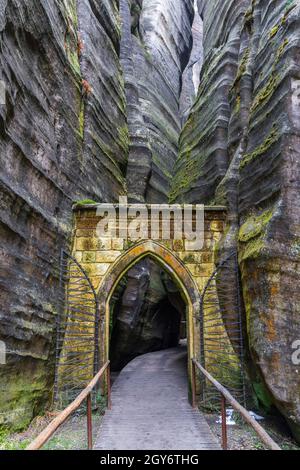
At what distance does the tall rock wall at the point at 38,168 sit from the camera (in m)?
5.19

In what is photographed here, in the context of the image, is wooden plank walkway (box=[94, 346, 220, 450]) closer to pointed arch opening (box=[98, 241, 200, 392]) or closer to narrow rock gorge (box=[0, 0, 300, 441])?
pointed arch opening (box=[98, 241, 200, 392])

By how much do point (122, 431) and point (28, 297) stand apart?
242cm

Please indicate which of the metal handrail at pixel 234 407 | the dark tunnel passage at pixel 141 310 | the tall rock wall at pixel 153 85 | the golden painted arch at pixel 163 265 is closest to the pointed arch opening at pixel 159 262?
the golden painted arch at pixel 163 265

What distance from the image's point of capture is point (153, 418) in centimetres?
627

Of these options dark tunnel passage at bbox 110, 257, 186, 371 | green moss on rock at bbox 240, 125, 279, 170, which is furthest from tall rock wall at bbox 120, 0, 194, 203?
green moss on rock at bbox 240, 125, 279, 170

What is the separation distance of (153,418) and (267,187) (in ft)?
14.2

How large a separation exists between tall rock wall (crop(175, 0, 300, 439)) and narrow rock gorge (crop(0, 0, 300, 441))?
2 cm

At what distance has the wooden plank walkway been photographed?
196 inches

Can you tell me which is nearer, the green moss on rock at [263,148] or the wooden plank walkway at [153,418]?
the wooden plank walkway at [153,418]

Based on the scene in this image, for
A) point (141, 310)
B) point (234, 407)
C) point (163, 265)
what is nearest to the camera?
point (234, 407)

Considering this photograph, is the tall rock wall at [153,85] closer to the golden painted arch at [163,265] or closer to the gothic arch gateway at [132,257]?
the gothic arch gateway at [132,257]

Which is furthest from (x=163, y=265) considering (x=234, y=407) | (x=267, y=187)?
(x=234, y=407)

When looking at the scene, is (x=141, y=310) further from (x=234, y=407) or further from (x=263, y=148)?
(x=234, y=407)

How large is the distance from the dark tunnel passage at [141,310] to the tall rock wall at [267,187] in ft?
11.9
